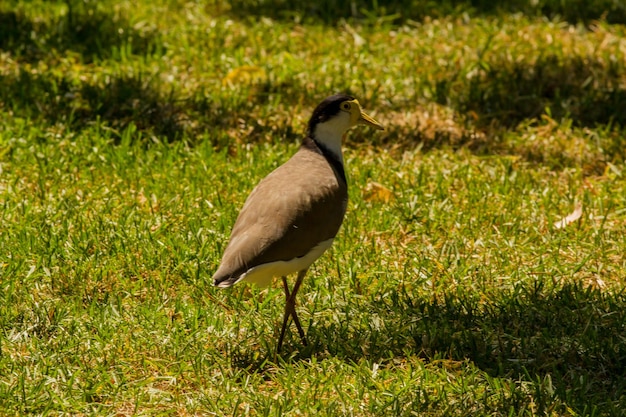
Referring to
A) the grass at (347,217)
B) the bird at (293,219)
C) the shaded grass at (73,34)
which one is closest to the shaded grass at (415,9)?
the grass at (347,217)

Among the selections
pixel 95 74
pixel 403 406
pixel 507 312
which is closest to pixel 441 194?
pixel 507 312

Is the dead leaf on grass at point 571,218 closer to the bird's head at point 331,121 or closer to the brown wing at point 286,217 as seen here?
the bird's head at point 331,121

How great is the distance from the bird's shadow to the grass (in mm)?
14

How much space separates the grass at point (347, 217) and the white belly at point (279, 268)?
1.36 ft

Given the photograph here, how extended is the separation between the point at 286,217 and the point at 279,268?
246 millimetres

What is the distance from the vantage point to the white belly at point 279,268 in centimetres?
458

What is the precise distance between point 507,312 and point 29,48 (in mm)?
5034

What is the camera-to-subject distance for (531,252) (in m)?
6.06

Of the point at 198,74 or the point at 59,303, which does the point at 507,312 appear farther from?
the point at 198,74

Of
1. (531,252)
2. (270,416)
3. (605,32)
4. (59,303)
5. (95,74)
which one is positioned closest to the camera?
(270,416)

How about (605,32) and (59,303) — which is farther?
(605,32)

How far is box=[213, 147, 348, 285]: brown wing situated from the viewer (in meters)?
4.58

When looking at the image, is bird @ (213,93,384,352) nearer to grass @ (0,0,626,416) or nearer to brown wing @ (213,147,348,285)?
brown wing @ (213,147,348,285)

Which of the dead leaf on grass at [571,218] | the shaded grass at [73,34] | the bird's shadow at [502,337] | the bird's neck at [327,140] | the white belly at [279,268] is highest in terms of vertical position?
the bird's neck at [327,140]
